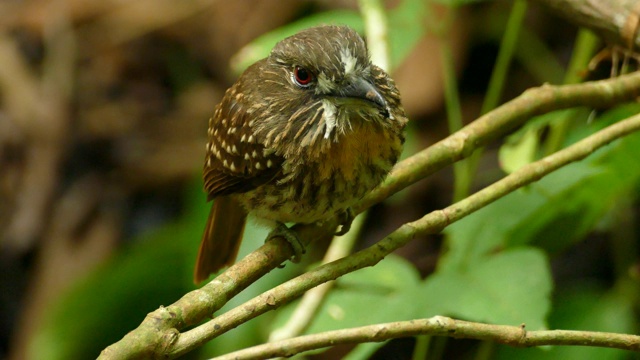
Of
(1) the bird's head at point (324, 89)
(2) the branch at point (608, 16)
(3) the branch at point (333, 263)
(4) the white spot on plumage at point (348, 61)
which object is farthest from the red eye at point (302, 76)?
(2) the branch at point (608, 16)

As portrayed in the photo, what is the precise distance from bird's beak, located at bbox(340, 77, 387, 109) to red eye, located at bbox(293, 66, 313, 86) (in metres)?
0.13

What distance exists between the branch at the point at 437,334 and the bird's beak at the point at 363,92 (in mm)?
556

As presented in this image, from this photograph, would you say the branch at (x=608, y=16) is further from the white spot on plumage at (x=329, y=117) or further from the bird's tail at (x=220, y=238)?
the bird's tail at (x=220, y=238)

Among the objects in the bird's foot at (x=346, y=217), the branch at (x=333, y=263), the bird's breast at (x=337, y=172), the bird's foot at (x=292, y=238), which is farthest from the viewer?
the bird's foot at (x=346, y=217)

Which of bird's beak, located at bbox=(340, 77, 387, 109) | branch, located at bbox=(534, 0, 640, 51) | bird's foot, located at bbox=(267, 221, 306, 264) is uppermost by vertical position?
branch, located at bbox=(534, 0, 640, 51)

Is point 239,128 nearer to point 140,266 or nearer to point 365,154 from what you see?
point 365,154

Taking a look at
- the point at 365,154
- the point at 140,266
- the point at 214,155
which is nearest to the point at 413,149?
the point at 140,266

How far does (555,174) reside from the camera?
2486mm

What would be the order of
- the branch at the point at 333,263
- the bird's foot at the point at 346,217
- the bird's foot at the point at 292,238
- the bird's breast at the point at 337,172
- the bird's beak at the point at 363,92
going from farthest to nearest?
the bird's foot at the point at 346,217
the bird's foot at the point at 292,238
the bird's breast at the point at 337,172
the bird's beak at the point at 363,92
the branch at the point at 333,263

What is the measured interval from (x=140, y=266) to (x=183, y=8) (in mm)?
2056

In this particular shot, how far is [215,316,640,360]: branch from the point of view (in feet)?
5.23

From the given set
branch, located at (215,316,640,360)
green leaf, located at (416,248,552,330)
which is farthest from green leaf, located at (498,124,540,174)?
branch, located at (215,316,640,360)

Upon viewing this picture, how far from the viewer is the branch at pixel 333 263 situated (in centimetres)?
154

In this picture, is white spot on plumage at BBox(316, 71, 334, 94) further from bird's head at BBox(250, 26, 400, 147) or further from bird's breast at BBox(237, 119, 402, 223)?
bird's breast at BBox(237, 119, 402, 223)
